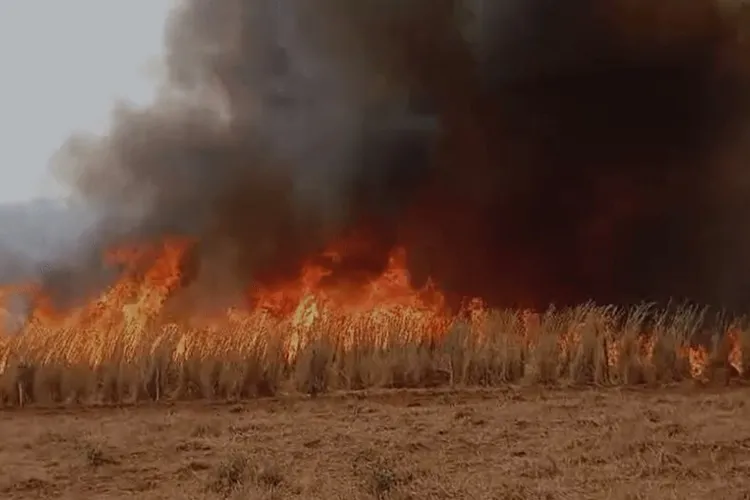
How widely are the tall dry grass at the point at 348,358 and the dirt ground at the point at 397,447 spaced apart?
34cm

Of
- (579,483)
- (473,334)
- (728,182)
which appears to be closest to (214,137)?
(473,334)

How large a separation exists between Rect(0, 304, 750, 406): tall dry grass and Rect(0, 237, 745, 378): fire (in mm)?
23

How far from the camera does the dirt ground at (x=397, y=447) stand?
5.92 meters

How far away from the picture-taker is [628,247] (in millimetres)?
13516

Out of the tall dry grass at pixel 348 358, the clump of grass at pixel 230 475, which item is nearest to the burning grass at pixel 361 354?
the tall dry grass at pixel 348 358

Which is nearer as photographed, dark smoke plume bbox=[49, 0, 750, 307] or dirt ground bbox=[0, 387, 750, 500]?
dirt ground bbox=[0, 387, 750, 500]

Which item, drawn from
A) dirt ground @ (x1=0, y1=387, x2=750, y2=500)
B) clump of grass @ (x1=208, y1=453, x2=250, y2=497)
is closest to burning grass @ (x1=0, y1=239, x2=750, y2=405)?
dirt ground @ (x1=0, y1=387, x2=750, y2=500)

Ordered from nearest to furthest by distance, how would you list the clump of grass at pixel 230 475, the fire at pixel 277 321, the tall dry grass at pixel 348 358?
the clump of grass at pixel 230 475 < the tall dry grass at pixel 348 358 < the fire at pixel 277 321

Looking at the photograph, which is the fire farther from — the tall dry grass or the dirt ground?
the dirt ground

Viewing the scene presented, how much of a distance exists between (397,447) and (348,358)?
2.67 m

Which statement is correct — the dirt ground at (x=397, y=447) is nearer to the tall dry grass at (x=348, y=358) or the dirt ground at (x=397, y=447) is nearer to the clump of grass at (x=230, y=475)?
the clump of grass at (x=230, y=475)

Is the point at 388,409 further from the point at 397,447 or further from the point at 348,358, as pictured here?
the point at 397,447

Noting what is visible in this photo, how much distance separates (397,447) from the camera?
707 cm

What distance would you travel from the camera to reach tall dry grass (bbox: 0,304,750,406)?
30.1ft
